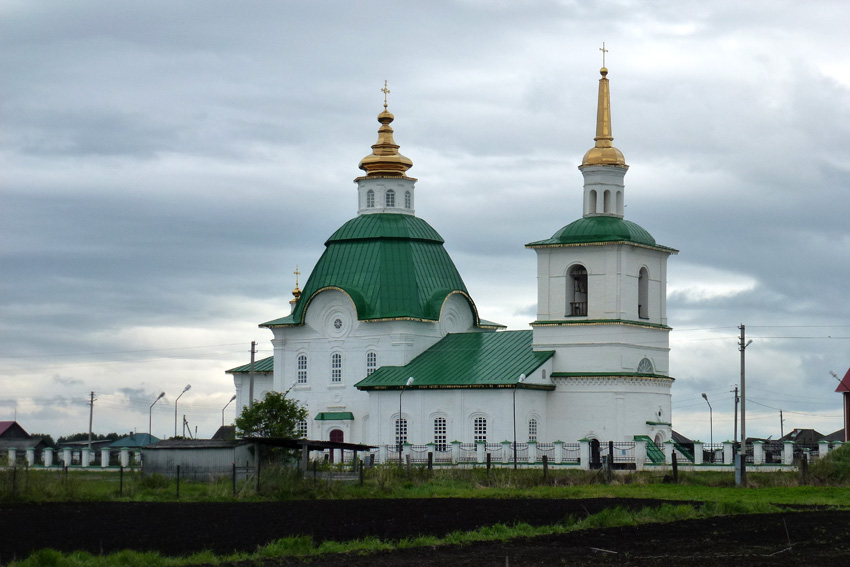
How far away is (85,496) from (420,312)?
23.9 metres

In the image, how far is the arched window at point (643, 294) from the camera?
55.0m

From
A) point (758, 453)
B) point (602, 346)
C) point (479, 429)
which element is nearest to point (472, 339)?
point (479, 429)

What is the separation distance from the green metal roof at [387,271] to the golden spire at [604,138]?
826 centimetres

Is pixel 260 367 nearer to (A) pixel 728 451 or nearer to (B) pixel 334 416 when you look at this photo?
(B) pixel 334 416

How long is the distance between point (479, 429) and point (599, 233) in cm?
851

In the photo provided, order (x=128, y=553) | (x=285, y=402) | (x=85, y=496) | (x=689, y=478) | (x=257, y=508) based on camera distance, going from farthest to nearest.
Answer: (x=285, y=402), (x=689, y=478), (x=85, y=496), (x=257, y=508), (x=128, y=553)

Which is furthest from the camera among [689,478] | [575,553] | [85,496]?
[689,478]

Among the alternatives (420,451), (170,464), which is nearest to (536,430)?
(420,451)

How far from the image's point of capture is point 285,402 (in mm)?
52281

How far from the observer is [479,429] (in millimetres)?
53406

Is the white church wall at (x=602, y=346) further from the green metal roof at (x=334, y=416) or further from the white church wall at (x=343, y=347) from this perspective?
the green metal roof at (x=334, y=416)

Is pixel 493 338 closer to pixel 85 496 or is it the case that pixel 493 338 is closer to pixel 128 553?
pixel 85 496

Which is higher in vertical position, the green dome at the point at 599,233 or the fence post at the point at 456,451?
the green dome at the point at 599,233

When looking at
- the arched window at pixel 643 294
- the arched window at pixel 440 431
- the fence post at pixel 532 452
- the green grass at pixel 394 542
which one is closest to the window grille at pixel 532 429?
the fence post at pixel 532 452
